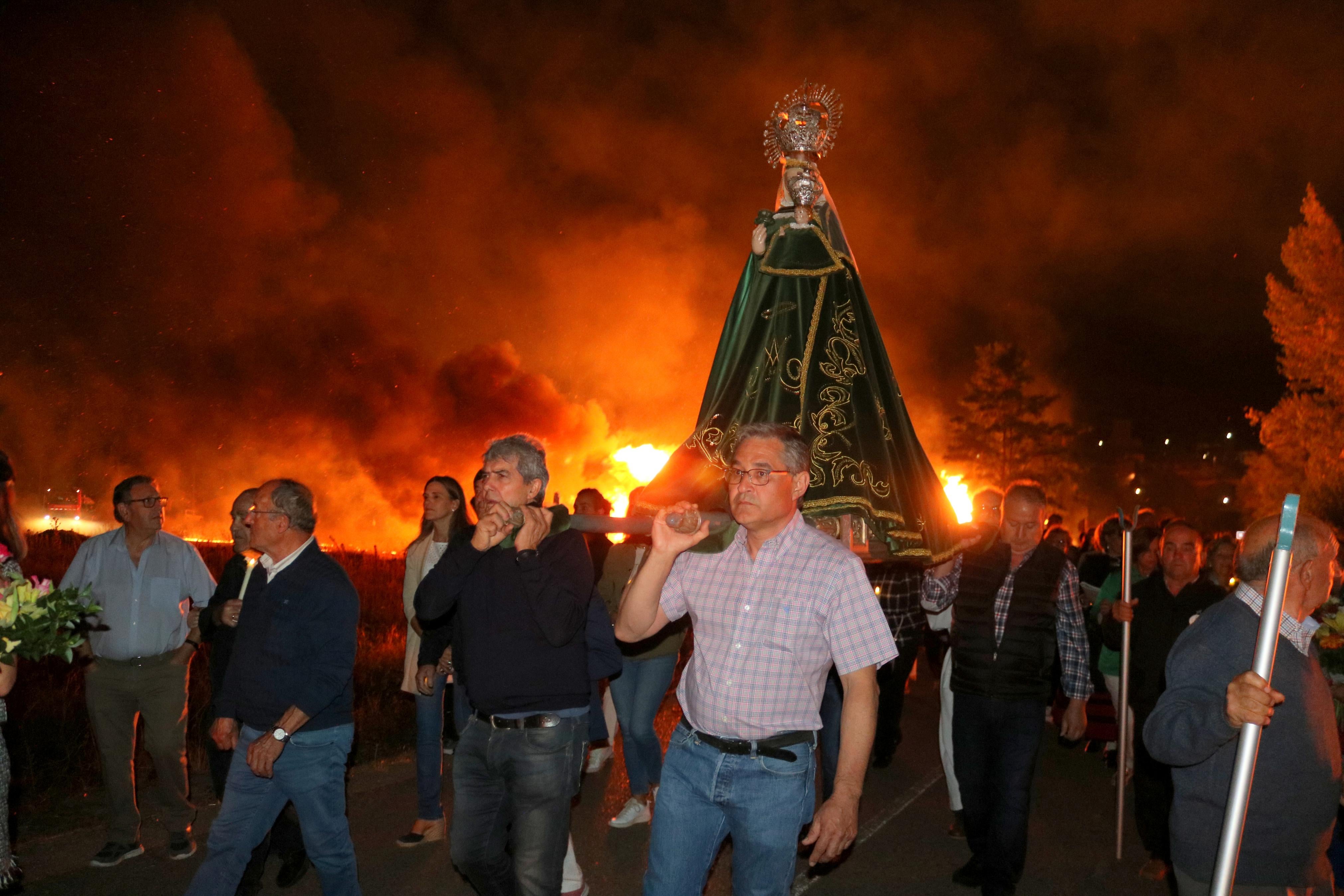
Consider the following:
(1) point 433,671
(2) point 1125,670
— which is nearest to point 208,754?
(1) point 433,671

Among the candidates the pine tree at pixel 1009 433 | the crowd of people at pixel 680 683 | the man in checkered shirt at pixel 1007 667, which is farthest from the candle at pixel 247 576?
the pine tree at pixel 1009 433

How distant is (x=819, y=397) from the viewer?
4328mm

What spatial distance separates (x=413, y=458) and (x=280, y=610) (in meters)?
20.9

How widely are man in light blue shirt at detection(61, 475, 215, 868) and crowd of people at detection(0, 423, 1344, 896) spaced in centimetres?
1

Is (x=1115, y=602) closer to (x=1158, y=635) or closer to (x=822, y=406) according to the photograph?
(x=1158, y=635)

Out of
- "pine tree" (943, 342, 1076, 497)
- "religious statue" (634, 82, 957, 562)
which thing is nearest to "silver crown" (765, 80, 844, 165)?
"religious statue" (634, 82, 957, 562)

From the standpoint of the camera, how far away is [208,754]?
587cm

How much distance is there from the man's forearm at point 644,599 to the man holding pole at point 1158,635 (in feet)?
13.4

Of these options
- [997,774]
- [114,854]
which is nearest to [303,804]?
[114,854]

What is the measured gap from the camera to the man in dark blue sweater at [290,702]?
4.38m

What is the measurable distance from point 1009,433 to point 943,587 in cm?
4031

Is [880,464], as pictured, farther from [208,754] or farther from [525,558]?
[208,754]

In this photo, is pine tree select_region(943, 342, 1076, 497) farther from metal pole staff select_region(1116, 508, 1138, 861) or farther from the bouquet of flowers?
the bouquet of flowers

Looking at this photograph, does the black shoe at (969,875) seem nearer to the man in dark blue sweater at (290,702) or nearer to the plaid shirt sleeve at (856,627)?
the plaid shirt sleeve at (856,627)
